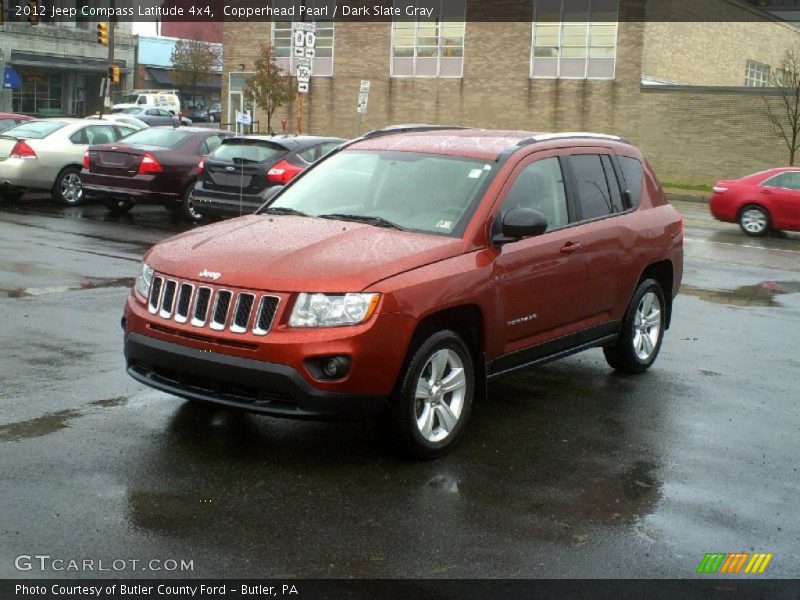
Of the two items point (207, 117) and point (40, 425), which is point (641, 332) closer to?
point (40, 425)

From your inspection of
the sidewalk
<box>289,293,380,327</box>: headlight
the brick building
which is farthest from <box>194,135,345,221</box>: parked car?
the brick building

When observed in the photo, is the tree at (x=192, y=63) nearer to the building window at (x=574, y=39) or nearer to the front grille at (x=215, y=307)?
the building window at (x=574, y=39)

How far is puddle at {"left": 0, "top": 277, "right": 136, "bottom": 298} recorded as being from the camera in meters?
10.4

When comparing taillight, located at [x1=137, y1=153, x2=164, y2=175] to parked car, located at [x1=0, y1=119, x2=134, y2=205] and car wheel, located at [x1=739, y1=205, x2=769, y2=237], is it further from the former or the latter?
car wheel, located at [x1=739, y1=205, x2=769, y2=237]

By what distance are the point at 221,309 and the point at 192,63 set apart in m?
72.0

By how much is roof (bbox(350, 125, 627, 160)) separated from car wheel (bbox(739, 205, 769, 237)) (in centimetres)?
1474

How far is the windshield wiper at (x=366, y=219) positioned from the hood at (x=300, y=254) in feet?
0.24

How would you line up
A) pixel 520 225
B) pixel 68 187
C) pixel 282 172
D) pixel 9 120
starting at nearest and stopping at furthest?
pixel 520 225
pixel 282 172
pixel 68 187
pixel 9 120

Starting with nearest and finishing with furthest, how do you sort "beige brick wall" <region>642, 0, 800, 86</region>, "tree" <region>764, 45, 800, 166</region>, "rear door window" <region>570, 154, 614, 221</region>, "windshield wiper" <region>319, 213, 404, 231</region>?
"windshield wiper" <region>319, 213, 404, 231</region> < "rear door window" <region>570, 154, 614, 221</region> < "tree" <region>764, 45, 800, 166</region> < "beige brick wall" <region>642, 0, 800, 86</region>

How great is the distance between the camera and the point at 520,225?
20.9ft

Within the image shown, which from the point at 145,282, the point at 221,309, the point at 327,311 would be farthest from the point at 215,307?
the point at 145,282

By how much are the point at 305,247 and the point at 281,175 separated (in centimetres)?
1035

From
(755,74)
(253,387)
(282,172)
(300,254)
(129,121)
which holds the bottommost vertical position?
(253,387)

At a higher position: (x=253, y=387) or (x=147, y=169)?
(x=147, y=169)
